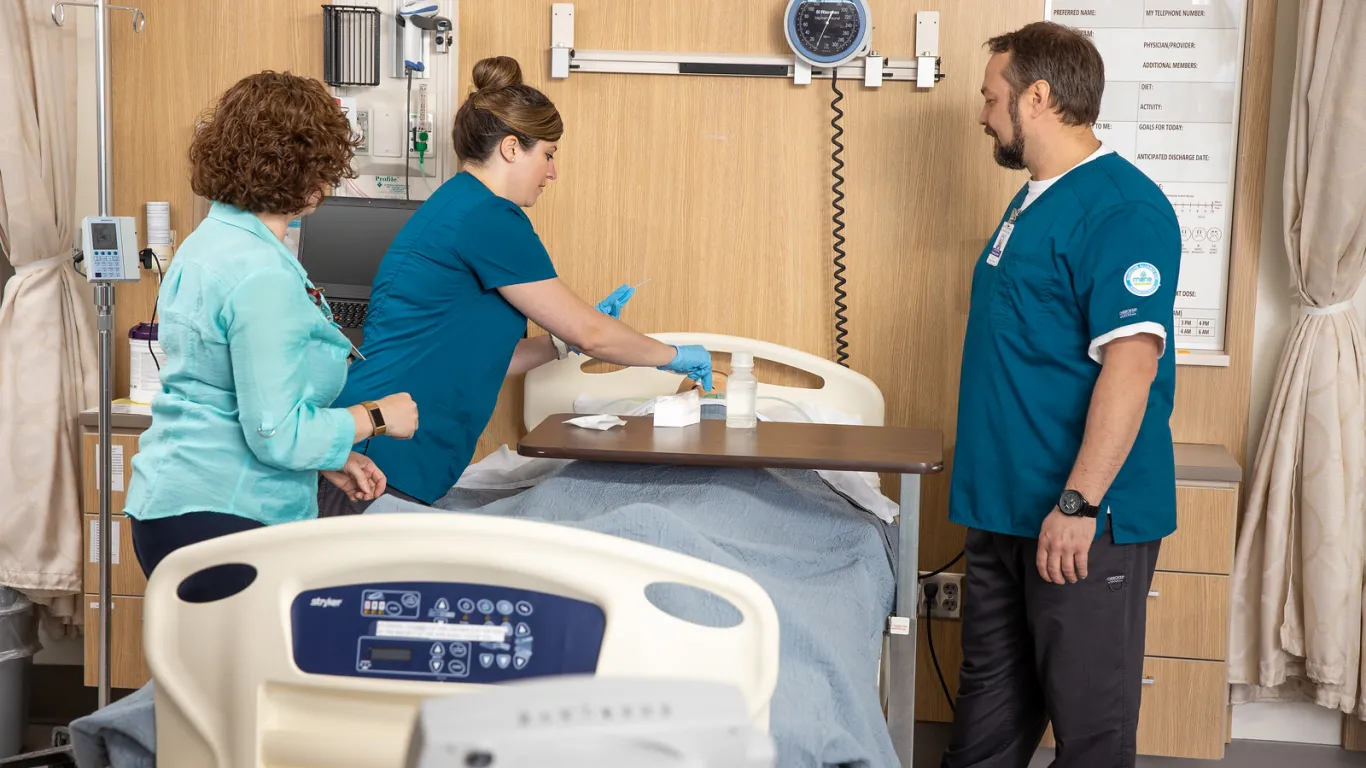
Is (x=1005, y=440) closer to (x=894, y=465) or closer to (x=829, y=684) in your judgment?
(x=894, y=465)

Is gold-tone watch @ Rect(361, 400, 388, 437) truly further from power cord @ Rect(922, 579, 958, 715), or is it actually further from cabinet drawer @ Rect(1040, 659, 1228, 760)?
cabinet drawer @ Rect(1040, 659, 1228, 760)

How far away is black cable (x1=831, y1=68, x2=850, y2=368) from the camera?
10.1ft

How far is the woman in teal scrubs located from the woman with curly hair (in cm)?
48

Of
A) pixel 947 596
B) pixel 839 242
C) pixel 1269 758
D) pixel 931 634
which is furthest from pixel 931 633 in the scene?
pixel 839 242

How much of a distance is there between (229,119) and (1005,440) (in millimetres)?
1479

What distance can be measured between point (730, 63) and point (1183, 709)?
194cm

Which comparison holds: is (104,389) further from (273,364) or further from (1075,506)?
(1075,506)

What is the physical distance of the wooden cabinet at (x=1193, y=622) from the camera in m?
2.80

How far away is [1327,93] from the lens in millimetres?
2781

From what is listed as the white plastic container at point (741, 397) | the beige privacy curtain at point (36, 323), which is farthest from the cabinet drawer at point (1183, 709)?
the beige privacy curtain at point (36, 323)

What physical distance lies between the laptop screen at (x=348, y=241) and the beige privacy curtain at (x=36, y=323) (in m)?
0.66

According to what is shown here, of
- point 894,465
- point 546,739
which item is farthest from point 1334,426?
point 546,739

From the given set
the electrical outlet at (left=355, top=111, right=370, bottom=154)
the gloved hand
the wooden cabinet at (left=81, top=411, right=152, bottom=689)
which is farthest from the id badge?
the wooden cabinet at (left=81, top=411, right=152, bottom=689)

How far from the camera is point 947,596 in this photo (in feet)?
10.5
